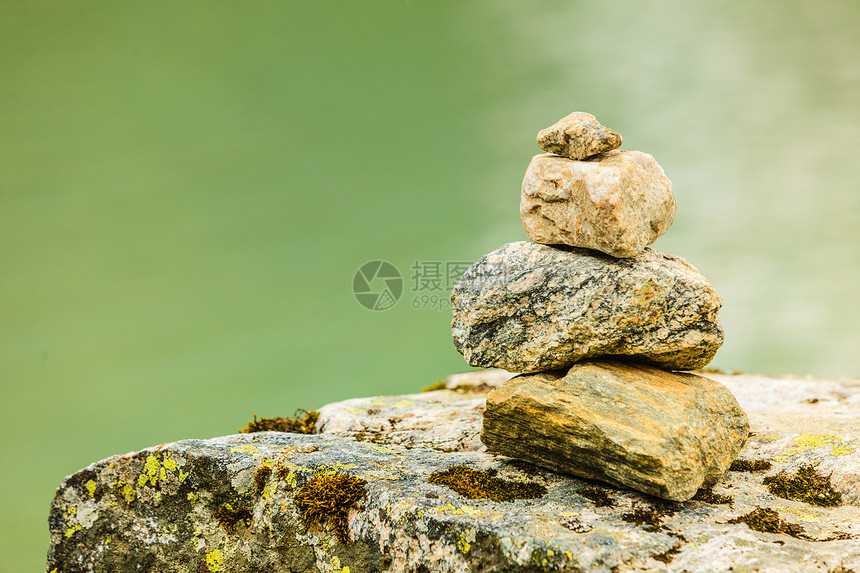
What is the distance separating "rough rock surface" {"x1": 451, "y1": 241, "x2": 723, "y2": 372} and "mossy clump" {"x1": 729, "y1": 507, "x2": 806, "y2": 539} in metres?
1.67

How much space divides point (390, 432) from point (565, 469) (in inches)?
110

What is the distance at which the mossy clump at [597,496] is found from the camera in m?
6.15

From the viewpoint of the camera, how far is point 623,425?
20.1 ft

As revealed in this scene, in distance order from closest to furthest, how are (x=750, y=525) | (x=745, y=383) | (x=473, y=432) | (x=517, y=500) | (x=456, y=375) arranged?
(x=750, y=525)
(x=517, y=500)
(x=473, y=432)
(x=745, y=383)
(x=456, y=375)

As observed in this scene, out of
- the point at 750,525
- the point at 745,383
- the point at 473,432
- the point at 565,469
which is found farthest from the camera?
the point at 745,383

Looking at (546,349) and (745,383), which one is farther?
(745,383)

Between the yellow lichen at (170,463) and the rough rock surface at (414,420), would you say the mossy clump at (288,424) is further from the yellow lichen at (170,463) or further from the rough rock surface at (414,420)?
the yellow lichen at (170,463)

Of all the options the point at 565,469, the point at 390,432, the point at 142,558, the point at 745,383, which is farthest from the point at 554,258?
the point at 745,383

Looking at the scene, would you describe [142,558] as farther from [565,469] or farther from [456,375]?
[456,375]

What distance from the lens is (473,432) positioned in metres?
8.38

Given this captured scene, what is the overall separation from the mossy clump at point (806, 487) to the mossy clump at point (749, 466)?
8.9 inches

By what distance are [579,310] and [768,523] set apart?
2.60 metres

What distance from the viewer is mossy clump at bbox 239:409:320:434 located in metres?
9.14

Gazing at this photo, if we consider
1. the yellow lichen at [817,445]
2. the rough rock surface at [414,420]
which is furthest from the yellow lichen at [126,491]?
the yellow lichen at [817,445]
